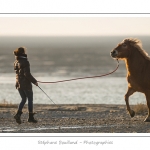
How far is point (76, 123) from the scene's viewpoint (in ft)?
49.3

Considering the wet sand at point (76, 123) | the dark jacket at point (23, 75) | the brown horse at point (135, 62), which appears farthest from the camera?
the brown horse at point (135, 62)

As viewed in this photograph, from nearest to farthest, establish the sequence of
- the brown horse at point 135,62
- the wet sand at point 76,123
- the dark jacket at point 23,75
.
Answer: the wet sand at point 76,123 < the dark jacket at point 23,75 < the brown horse at point 135,62

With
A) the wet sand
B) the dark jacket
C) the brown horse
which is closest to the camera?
the wet sand

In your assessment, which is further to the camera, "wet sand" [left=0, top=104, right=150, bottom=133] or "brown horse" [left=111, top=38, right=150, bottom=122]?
"brown horse" [left=111, top=38, right=150, bottom=122]

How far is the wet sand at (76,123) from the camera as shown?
13.7 m

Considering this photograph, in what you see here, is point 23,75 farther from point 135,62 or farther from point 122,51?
point 135,62

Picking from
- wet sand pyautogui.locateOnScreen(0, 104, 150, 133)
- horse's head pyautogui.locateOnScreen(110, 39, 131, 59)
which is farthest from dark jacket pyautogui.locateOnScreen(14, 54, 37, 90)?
horse's head pyautogui.locateOnScreen(110, 39, 131, 59)

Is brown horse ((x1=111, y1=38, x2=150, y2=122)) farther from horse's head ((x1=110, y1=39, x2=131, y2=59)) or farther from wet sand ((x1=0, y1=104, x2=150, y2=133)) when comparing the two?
wet sand ((x1=0, y1=104, x2=150, y2=133))

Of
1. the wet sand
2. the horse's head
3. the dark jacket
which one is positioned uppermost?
the horse's head

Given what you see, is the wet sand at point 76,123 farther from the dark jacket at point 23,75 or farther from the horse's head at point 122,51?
the horse's head at point 122,51

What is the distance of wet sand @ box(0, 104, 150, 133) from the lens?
13.7m

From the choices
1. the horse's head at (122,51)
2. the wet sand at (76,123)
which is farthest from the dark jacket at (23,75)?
the horse's head at (122,51)
